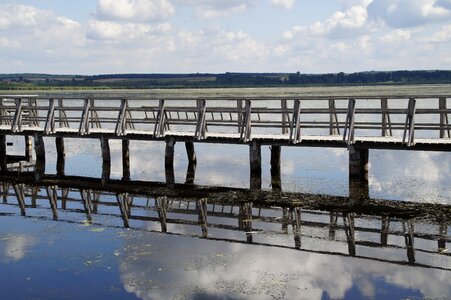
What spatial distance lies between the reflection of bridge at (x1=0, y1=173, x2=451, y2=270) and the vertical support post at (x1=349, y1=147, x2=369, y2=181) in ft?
8.81

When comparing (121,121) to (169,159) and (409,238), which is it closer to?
(169,159)

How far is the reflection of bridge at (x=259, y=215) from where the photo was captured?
559 inches

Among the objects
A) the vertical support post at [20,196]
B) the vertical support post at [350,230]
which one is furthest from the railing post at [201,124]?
the vertical support post at [350,230]

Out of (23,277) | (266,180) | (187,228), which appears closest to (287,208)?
(187,228)

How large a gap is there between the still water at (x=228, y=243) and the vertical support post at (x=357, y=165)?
0.55 meters

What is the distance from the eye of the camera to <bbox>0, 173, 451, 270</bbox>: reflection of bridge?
14.2 m

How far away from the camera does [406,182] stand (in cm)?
2325

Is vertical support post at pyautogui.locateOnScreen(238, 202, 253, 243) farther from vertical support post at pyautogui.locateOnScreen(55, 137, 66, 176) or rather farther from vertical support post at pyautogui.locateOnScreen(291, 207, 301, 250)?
vertical support post at pyautogui.locateOnScreen(55, 137, 66, 176)

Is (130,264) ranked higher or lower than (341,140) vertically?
lower

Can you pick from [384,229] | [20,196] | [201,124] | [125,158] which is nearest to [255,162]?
[201,124]

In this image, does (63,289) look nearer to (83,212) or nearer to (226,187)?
(83,212)

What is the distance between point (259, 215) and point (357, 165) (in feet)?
20.1

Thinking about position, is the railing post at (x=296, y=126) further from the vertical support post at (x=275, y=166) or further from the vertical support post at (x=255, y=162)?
the vertical support post at (x=275, y=166)

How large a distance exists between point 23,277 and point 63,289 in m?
1.23
